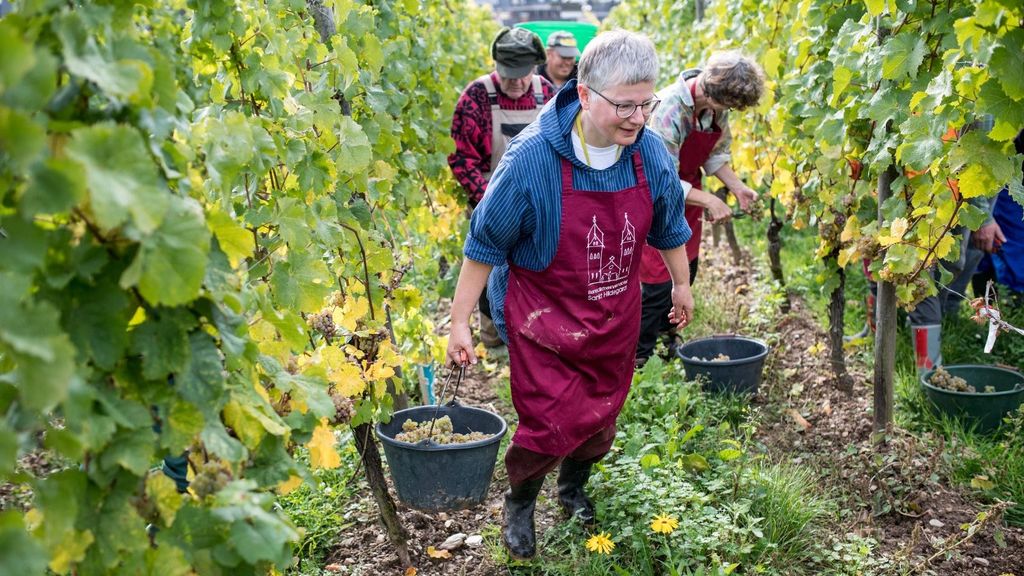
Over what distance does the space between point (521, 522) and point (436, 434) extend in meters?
0.40

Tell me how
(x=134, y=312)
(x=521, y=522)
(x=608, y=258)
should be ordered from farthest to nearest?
(x=521, y=522) < (x=608, y=258) < (x=134, y=312)

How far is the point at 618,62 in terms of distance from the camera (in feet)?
8.17

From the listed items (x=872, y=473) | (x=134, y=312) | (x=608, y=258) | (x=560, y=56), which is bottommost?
(x=872, y=473)

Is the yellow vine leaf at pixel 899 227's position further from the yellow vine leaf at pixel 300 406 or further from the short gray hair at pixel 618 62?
the yellow vine leaf at pixel 300 406

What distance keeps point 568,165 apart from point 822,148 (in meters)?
1.61

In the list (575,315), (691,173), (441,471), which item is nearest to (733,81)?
(691,173)

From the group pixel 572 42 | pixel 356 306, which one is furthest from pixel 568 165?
pixel 572 42

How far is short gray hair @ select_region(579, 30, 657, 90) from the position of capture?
2490 mm

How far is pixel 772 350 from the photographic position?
4.82 meters

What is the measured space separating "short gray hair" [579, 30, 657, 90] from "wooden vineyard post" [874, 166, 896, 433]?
53.8 inches

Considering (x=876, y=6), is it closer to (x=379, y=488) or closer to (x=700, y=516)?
(x=700, y=516)

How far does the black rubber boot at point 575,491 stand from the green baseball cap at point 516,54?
2.13 meters

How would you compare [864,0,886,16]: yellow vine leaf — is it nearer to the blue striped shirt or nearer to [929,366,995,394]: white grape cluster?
the blue striped shirt

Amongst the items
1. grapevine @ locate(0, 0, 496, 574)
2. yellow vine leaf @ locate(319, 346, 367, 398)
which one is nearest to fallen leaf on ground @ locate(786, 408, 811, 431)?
yellow vine leaf @ locate(319, 346, 367, 398)
